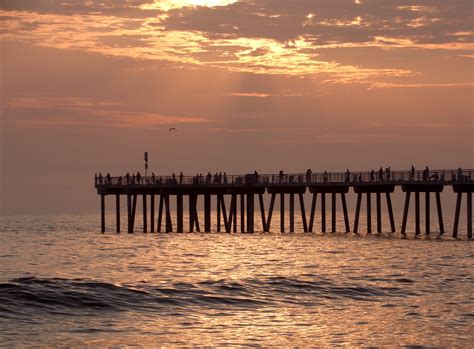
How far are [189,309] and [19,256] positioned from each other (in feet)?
90.8

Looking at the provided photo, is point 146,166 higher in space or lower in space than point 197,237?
higher

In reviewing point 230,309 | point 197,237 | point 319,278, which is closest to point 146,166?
point 197,237

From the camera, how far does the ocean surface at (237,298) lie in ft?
103

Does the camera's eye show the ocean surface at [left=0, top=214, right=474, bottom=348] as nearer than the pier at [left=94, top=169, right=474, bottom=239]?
Yes

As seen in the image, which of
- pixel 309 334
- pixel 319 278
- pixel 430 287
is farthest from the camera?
pixel 319 278

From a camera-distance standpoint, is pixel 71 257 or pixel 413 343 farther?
pixel 71 257

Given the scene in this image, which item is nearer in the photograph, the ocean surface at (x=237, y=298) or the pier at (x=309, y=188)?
the ocean surface at (x=237, y=298)

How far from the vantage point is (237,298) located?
40875 millimetres

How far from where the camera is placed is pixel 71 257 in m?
61.0

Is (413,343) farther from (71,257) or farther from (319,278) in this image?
(71,257)

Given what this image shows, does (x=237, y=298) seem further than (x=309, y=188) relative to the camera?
No

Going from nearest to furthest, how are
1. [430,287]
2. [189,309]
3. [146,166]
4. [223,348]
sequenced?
1. [223,348]
2. [189,309]
3. [430,287]
4. [146,166]

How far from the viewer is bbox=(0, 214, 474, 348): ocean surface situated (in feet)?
103

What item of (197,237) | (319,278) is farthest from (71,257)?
(197,237)
